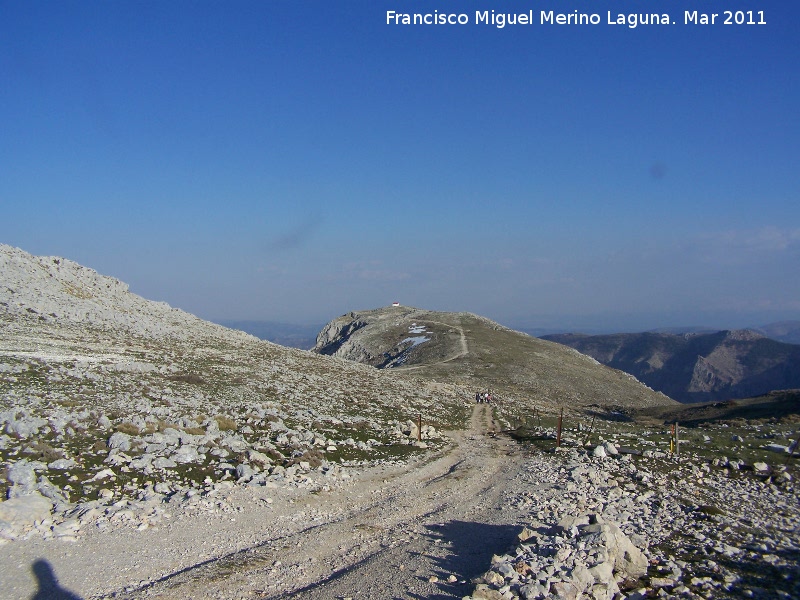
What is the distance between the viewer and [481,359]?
86875mm

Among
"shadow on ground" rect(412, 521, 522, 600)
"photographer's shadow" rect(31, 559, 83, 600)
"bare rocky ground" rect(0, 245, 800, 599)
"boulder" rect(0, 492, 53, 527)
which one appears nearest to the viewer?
"photographer's shadow" rect(31, 559, 83, 600)

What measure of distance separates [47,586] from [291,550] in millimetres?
5238

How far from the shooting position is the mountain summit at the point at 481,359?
71.1 metres

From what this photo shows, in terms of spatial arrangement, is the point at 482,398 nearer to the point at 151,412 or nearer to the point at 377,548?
the point at 151,412

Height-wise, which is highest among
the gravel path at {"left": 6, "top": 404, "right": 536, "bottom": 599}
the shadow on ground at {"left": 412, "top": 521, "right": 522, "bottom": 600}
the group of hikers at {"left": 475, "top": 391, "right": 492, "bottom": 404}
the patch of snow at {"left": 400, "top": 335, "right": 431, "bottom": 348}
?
the patch of snow at {"left": 400, "top": 335, "right": 431, "bottom": 348}

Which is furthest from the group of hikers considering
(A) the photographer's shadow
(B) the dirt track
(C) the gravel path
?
(A) the photographer's shadow

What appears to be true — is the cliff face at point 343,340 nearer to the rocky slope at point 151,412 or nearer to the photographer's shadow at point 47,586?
the rocky slope at point 151,412

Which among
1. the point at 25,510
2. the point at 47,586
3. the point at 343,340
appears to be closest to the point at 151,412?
the point at 25,510

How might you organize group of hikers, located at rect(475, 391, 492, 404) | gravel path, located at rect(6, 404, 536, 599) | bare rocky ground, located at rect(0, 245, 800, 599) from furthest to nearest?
group of hikers, located at rect(475, 391, 492, 404), bare rocky ground, located at rect(0, 245, 800, 599), gravel path, located at rect(6, 404, 536, 599)

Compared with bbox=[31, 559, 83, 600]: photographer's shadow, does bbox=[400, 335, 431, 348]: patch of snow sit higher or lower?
Result: higher

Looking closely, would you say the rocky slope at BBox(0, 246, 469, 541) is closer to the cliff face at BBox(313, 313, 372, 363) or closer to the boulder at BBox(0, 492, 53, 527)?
the boulder at BBox(0, 492, 53, 527)

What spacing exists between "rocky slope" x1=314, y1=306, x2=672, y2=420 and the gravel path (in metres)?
26.5

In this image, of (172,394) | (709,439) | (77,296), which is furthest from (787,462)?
(77,296)

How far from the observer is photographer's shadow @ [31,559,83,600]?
10648mm
